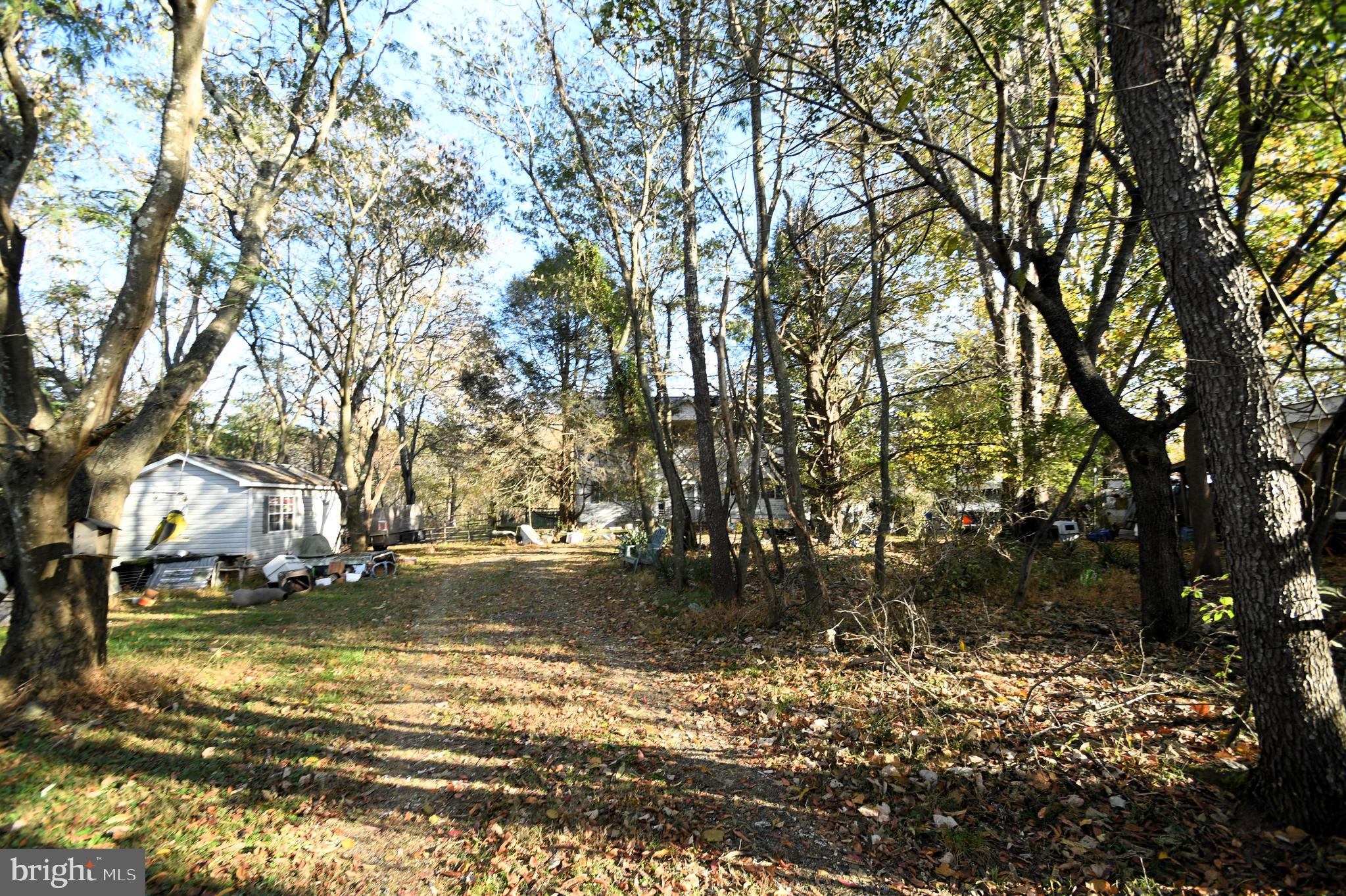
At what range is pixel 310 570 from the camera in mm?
15227

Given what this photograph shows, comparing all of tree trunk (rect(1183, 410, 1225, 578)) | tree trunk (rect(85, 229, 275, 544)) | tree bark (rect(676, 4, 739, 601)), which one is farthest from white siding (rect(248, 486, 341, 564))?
tree trunk (rect(1183, 410, 1225, 578))

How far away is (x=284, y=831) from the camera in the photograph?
381 cm

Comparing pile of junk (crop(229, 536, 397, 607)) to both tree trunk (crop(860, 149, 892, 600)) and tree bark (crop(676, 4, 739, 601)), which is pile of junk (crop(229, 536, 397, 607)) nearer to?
tree bark (crop(676, 4, 739, 601))

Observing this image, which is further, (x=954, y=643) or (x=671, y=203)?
(x=671, y=203)

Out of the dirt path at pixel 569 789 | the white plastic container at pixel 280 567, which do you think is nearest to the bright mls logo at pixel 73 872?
the dirt path at pixel 569 789

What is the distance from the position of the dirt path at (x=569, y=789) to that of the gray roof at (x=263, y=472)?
17.4 metres

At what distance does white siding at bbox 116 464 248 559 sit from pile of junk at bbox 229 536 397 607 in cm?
381

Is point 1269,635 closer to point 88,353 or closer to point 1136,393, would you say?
point 1136,393

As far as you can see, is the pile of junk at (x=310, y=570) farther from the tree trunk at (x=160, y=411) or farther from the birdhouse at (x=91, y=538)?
the birdhouse at (x=91, y=538)

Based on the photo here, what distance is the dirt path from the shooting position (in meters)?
3.38

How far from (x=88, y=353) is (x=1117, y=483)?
113ft

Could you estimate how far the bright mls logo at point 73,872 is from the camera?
3.28 m

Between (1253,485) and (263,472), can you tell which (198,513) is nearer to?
(263,472)

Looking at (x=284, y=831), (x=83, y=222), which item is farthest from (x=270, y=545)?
(x=284, y=831)
